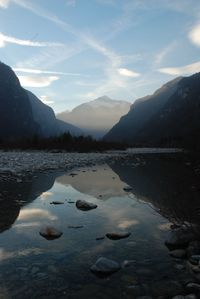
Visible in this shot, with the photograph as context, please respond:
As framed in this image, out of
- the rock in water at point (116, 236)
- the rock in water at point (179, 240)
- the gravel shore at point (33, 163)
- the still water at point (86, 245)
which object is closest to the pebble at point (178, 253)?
the still water at point (86, 245)

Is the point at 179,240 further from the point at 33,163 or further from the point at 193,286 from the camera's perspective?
the point at 33,163

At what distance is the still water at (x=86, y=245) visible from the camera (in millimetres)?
5680

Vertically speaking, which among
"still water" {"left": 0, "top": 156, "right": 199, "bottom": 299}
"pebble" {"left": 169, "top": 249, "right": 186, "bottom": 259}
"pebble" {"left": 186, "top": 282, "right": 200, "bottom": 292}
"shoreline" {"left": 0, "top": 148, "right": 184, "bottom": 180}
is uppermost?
"shoreline" {"left": 0, "top": 148, "right": 184, "bottom": 180}

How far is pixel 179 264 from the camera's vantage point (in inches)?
262

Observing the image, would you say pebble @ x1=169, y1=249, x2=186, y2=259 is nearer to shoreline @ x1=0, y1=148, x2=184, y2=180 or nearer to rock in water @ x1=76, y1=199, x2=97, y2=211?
rock in water @ x1=76, y1=199, x2=97, y2=211

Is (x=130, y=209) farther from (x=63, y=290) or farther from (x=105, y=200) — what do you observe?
(x=63, y=290)

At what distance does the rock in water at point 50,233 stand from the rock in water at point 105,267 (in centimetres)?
216

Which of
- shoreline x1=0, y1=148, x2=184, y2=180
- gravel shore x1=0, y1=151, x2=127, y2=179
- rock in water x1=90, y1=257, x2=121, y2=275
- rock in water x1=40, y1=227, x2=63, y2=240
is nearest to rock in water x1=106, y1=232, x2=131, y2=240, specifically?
rock in water x1=40, y1=227, x2=63, y2=240

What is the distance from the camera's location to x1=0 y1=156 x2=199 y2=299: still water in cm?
568

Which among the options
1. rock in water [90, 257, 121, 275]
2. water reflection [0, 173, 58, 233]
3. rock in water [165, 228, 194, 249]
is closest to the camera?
rock in water [90, 257, 121, 275]

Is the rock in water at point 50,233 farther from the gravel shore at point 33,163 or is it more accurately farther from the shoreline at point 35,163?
the gravel shore at point 33,163

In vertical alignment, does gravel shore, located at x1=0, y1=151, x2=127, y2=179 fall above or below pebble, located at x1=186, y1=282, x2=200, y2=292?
above

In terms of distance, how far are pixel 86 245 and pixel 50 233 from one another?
47.1 inches

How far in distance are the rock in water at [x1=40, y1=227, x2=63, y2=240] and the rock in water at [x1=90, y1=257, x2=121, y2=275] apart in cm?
216
